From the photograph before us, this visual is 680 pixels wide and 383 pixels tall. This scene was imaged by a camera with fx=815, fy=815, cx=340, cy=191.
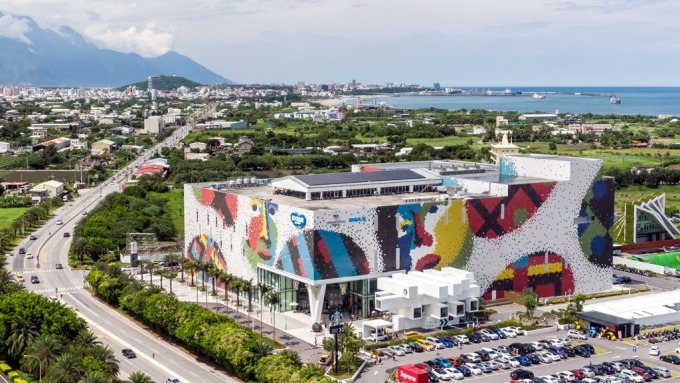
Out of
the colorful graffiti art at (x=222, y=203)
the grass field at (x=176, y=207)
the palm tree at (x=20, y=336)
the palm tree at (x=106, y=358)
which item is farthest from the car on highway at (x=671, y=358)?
the grass field at (x=176, y=207)

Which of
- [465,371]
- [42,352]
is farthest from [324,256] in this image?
[42,352]

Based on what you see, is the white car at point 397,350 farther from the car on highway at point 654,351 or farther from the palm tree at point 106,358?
the palm tree at point 106,358

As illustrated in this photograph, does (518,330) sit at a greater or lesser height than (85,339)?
lesser

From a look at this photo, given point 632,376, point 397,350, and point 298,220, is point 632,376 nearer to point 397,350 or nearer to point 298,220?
point 397,350

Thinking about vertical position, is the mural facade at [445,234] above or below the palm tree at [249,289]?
above

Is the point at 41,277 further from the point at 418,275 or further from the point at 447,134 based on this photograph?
the point at 447,134

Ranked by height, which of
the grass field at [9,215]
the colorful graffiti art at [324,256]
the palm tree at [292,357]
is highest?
the colorful graffiti art at [324,256]
